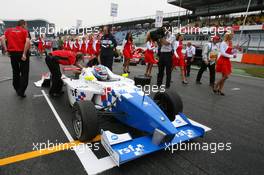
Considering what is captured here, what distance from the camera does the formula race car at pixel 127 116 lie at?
7.89ft

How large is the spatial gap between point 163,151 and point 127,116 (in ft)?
2.15

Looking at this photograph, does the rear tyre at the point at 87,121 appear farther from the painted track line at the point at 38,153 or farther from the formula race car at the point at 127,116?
the painted track line at the point at 38,153

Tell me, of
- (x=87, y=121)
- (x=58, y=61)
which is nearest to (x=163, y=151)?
(x=87, y=121)

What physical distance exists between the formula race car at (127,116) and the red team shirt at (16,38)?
6.71 feet

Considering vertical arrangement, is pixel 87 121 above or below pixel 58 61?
below

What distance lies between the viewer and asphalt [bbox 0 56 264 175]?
232 cm

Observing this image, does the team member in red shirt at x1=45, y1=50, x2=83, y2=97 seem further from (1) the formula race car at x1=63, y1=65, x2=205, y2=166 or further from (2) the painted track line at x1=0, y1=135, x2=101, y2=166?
(2) the painted track line at x1=0, y1=135, x2=101, y2=166

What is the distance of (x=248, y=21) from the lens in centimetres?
2703

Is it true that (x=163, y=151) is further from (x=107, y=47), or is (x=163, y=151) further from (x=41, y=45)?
(x=41, y=45)

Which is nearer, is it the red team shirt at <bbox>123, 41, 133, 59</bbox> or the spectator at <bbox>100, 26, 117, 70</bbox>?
the spectator at <bbox>100, 26, 117, 70</bbox>

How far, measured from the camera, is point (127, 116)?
2.91m

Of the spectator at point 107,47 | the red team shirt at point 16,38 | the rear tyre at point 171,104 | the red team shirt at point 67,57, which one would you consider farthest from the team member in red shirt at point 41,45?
the rear tyre at point 171,104

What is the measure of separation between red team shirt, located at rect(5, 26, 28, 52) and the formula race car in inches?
80.5

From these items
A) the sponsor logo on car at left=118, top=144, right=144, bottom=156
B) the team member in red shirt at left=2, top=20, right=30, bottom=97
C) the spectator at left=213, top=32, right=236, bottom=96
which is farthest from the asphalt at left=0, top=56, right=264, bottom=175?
the spectator at left=213, top=32, right=236, bottom=96
